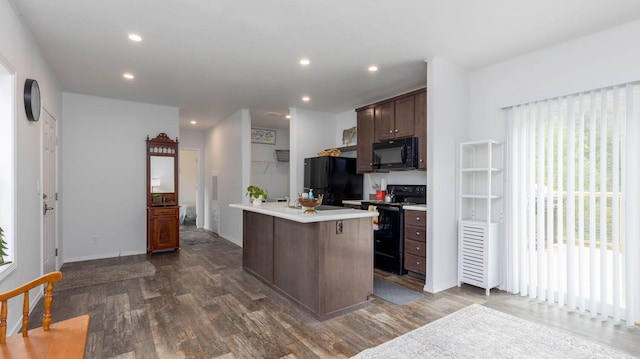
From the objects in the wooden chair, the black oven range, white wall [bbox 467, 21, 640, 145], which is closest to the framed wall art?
the black oven range

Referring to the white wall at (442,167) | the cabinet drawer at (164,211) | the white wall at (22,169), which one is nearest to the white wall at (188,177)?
the cabinet drawer at (164,211)

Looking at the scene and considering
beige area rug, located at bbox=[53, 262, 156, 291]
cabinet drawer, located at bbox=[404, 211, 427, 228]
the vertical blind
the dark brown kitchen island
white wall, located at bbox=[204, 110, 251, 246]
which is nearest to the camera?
the vertical blind

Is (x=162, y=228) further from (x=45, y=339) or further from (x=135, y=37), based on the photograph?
(x=45, y=339)

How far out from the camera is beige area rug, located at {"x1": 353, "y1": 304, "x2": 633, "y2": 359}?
2.17 meters

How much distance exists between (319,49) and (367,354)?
278cm

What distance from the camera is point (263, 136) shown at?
294 inches

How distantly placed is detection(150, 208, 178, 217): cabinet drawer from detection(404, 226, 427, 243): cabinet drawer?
3827mm

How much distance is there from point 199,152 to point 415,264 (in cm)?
626

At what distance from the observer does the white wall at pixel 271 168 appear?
24.2 ft

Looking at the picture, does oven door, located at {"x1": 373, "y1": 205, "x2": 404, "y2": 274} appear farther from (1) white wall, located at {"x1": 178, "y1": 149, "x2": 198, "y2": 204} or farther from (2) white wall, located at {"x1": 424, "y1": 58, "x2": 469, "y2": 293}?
(1) white wall, located at {"x1": 178, "y1": 149, "x2": 198, "y2": 204}

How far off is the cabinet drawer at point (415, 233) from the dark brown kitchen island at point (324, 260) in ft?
3.28

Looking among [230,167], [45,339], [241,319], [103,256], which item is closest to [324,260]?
[241,319]

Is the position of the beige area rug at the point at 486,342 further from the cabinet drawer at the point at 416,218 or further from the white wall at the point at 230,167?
the white wall at the point at 230,167

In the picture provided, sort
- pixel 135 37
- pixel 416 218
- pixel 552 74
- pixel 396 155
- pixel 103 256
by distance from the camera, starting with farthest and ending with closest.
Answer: pixel 103 256, pixel 396 155, pixel 416 218, pixel 552 74, pixel 135 37
